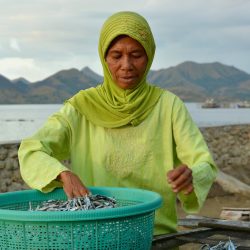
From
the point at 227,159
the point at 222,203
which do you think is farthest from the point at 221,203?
the point at 227,159

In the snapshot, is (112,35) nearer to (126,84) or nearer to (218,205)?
(126,84)

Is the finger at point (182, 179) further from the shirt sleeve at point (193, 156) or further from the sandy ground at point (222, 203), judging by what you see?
the sandy ground at point (222, 203)

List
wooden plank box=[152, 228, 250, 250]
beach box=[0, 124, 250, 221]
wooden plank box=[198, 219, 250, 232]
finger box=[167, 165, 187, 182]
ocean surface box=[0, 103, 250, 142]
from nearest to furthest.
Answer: finger box=[167, 165, 187, 182] < wooden plank box=[152, 228, 250, 250] < wooden plank box=[198, 219, 250, 232] < beach box=[0, 124, 250, 221] < ocean surface box=[0, 103, 250, 142]

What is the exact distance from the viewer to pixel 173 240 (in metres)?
2.32

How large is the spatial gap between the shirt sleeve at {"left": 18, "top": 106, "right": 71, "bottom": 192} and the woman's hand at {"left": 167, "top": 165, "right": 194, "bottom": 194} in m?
0.38

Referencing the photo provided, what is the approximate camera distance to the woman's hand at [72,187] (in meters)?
1.93

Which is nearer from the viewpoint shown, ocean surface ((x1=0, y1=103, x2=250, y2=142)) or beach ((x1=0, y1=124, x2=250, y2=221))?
beach ((x1=0, y1=124, x2=250, y2=221))

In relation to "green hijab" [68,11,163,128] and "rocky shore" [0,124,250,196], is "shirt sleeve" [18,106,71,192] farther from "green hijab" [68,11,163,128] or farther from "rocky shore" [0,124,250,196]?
"rocky shore" [0,124,250,196]

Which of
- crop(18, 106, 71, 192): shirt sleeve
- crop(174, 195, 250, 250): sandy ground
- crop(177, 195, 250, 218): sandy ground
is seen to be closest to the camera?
crop(18, 106, 71, 192): shirt sleeve

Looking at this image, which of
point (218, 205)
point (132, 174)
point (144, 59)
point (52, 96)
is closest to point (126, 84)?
point (144, 59)

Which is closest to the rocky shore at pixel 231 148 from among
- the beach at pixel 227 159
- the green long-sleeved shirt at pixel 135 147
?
the beach at pixel 227 159

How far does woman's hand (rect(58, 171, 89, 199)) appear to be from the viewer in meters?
1.93

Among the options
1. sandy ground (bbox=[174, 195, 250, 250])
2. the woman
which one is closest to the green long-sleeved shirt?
the woman

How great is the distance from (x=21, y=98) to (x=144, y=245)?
81287 millimetres
